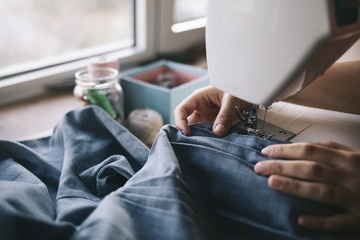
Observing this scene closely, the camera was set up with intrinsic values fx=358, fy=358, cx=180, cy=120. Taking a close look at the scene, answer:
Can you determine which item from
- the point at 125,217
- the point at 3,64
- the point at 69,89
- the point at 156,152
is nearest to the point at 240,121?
the point at 156,152

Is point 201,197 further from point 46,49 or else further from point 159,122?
point 46,49

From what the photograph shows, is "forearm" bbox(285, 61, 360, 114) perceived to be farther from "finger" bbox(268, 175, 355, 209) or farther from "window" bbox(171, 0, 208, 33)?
"window" bbox(171, 0, 208, 33)

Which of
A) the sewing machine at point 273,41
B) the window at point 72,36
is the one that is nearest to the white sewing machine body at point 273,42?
the sewing machine at point 273,41

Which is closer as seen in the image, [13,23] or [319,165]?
[319,165]

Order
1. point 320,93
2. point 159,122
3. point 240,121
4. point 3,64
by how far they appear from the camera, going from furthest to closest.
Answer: point 3,64
point 159,122
point 320,93
point 240,121

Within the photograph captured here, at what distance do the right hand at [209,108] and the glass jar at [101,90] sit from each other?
295 millimetres

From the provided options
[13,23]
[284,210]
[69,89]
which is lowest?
[69,89]

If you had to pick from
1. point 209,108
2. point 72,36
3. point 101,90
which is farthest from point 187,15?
point 209,108

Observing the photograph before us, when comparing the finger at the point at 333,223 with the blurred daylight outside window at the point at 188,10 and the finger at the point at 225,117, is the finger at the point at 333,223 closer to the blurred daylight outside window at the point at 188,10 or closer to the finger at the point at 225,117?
the finger at the point at 225,117

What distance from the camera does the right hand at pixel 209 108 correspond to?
80cm

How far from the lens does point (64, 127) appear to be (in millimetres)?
888

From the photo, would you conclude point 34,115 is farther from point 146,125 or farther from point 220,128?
point 220,128

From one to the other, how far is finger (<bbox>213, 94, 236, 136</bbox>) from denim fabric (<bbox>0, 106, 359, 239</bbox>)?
2 cm

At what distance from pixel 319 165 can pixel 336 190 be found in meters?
0.05
